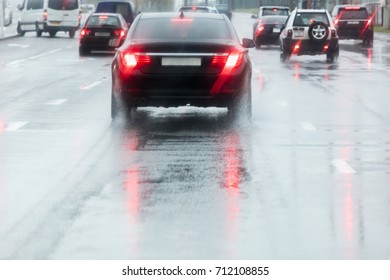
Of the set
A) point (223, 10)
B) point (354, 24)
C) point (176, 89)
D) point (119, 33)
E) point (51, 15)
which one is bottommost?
point (223, 10)

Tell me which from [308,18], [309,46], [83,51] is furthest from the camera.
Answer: [83,51]

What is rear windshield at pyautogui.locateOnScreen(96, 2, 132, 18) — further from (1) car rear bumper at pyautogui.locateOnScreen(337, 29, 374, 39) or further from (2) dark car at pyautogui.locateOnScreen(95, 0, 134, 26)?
(1) car rear bumper at pyautogui.locateOnScreen(337, 29, 374, 39)

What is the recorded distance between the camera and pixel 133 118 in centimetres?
1861

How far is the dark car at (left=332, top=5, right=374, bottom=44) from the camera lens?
54.7 meters

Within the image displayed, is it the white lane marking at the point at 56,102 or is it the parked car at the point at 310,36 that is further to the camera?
the parked car at the point at 310,36

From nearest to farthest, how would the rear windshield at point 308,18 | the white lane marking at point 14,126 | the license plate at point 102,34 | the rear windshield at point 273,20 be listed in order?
the white lane marking at point 14,126 < the rear windshield at point 308,18 < the license plate at point 102,34 < the rear windshield at point 273,20

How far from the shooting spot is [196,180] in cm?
1205

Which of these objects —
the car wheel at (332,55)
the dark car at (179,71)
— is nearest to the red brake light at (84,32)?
the car wheel at (332,55)

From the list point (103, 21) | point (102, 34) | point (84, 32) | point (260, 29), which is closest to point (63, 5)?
point (260, 29)

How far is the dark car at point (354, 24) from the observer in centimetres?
5474

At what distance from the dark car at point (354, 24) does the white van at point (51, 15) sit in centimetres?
1450

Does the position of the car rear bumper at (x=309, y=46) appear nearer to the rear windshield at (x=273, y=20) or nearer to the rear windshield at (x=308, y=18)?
the rear windshield at (x=308, y=18)

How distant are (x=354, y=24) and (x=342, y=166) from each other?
42.7 m

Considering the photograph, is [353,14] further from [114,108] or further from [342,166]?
[342,166]
